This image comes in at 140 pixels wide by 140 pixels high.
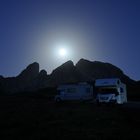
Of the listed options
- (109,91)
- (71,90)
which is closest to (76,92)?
(71,90)

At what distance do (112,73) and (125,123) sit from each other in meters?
117

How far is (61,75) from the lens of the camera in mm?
126750

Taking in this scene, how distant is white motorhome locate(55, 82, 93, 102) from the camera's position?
41.9 m

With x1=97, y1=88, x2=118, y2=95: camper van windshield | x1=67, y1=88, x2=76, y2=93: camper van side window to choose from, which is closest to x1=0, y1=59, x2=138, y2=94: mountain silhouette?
x1=67, y1=88, x2=76, y2=93: camper van side window

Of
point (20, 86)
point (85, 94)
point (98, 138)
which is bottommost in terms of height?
point (98, 138)

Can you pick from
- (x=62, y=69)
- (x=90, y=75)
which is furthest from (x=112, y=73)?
(x=62, y=69)

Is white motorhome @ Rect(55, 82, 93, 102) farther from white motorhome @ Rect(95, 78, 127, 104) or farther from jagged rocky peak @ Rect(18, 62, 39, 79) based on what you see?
jagged rocky peak @ Rect(18, 62, 39, 79)

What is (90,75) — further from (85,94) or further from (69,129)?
(69,129)

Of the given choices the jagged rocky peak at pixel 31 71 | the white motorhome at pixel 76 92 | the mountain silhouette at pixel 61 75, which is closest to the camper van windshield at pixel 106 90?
the white motorhome at pixel 76 92

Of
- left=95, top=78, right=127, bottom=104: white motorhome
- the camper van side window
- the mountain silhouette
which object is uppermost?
the mountain silhouette

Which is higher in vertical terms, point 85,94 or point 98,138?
point 85,94

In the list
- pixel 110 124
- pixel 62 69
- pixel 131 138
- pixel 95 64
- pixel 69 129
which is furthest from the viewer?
pixel 95 64

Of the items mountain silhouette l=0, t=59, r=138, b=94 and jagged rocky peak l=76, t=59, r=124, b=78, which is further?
jagged rocky peak l=76, t=59, r=124, b=78

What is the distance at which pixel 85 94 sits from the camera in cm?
4191
